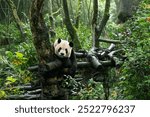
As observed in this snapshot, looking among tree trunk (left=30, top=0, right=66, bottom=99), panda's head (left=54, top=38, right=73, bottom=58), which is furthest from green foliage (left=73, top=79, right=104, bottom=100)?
panda's head (left=54, top=38, right=73, bottom=58)

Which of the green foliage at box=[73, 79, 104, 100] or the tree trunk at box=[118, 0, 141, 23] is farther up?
the tree trunk at box=[118, 0, 141, 23]

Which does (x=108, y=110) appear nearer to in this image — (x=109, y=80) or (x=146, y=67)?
(x=146, y=67)

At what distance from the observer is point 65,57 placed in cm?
594

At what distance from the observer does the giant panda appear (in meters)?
5.77

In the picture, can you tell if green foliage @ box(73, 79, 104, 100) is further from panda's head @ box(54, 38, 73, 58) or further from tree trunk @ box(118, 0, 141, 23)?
tree trunk @ box(118, 0, 141, 23)

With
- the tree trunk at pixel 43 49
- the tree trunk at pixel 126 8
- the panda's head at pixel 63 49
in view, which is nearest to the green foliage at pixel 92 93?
the tree trunk at pixel 43 49

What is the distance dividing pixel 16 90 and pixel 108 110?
2.51 m

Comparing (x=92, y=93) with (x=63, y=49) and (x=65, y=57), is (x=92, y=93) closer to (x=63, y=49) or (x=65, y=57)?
(x=65, y=57)

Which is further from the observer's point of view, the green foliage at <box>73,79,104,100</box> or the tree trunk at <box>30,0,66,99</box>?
the green foliage at <box>73,79,104,100</box>

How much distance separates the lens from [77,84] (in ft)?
20.5

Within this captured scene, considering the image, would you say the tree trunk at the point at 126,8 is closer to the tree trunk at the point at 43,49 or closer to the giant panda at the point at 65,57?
the giant panda at the point at 65,57

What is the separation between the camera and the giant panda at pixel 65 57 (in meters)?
5.77

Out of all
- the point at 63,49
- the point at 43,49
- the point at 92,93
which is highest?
the point at 43,49

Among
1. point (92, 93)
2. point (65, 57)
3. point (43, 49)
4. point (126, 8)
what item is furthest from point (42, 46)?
point (126, 8)
